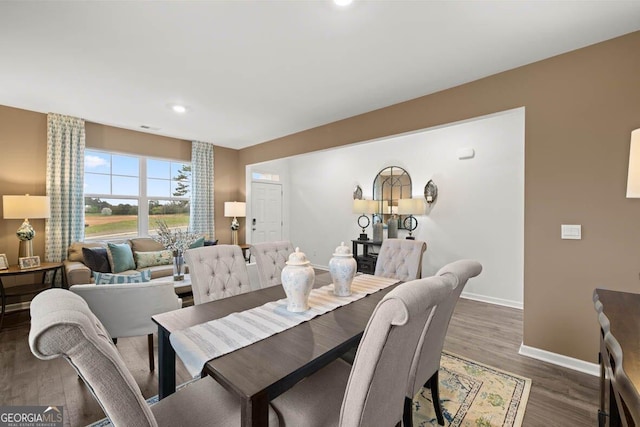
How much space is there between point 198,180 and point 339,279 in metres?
4.37

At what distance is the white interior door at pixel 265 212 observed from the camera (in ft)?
20.5

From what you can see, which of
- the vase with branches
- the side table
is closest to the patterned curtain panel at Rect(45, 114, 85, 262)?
the side table

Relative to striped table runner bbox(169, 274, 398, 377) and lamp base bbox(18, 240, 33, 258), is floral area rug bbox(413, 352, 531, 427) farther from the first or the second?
lamp base bbox(18, 240, 33, 258)

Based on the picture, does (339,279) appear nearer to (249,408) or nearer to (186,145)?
(249,408)

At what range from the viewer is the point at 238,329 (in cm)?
140

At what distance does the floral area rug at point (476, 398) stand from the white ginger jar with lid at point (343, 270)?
91cm

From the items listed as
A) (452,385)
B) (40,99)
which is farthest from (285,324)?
(40,99)

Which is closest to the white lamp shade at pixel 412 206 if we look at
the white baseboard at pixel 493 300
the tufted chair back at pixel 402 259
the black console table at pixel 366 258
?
the black console table at pixel 366 258

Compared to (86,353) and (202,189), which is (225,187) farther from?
(86,353)

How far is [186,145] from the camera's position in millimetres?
5371

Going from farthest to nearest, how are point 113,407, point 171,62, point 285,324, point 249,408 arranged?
point 171,62, point 285,324, point 249,408, point 113,407

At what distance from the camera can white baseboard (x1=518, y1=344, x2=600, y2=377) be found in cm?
226

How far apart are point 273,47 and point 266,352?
2.22 m
